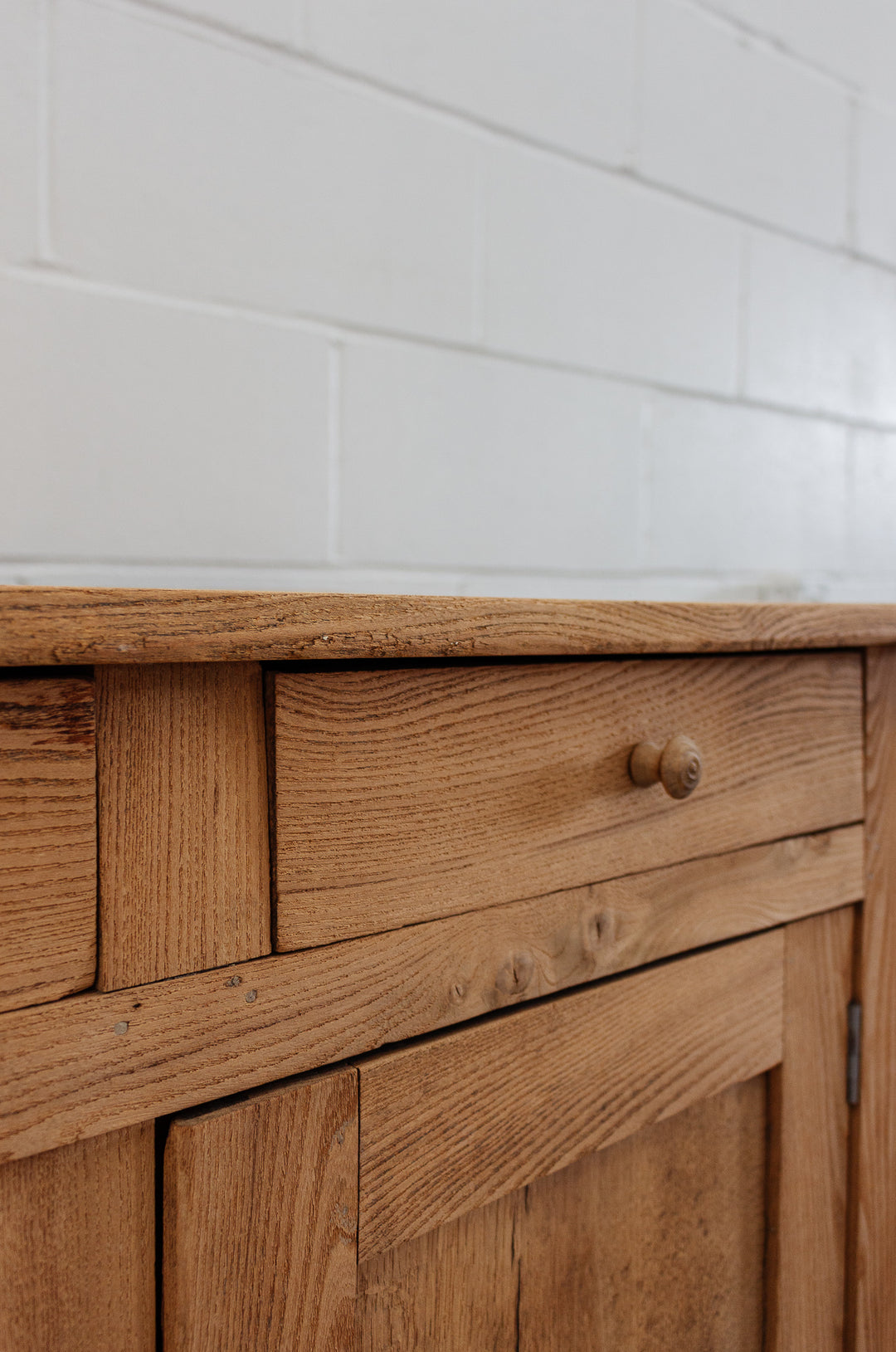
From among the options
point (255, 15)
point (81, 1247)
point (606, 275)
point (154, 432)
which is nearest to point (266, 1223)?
point (81, 1247)

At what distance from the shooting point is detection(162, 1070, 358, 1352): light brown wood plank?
340 mm

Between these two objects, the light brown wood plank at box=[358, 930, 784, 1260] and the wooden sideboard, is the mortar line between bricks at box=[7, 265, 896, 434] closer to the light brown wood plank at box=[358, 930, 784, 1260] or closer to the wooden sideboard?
the wooden sideboard

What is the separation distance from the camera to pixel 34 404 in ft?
2.30

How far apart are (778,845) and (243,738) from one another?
35cm

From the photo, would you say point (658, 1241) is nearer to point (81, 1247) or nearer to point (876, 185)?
point (81, 1247)

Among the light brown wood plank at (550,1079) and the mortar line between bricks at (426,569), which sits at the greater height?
the mortar line between bricks at (426,569)

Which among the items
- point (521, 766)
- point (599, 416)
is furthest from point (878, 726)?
point (599, 416)

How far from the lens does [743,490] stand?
3.93 ft

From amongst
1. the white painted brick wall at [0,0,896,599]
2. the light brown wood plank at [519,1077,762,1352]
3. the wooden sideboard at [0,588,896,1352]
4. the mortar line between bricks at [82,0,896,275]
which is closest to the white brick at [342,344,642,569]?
the white painted brick wall at [0,0,896,599]

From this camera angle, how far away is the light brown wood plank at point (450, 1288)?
0.40 m

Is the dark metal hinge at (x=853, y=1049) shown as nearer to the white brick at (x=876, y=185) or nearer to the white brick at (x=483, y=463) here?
the white brick at (x=483, y=463)

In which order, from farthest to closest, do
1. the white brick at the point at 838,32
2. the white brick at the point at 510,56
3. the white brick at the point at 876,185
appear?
the white brick at the point at 876,185 < the white brick at the point at 838,32 < the white brick at the point at 510,56

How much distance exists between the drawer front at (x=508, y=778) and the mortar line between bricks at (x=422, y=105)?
651mm

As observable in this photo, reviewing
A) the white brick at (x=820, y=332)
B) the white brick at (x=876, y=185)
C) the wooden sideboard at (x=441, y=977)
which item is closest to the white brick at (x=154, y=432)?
the wooden sideboard at (x=441, y=977)
